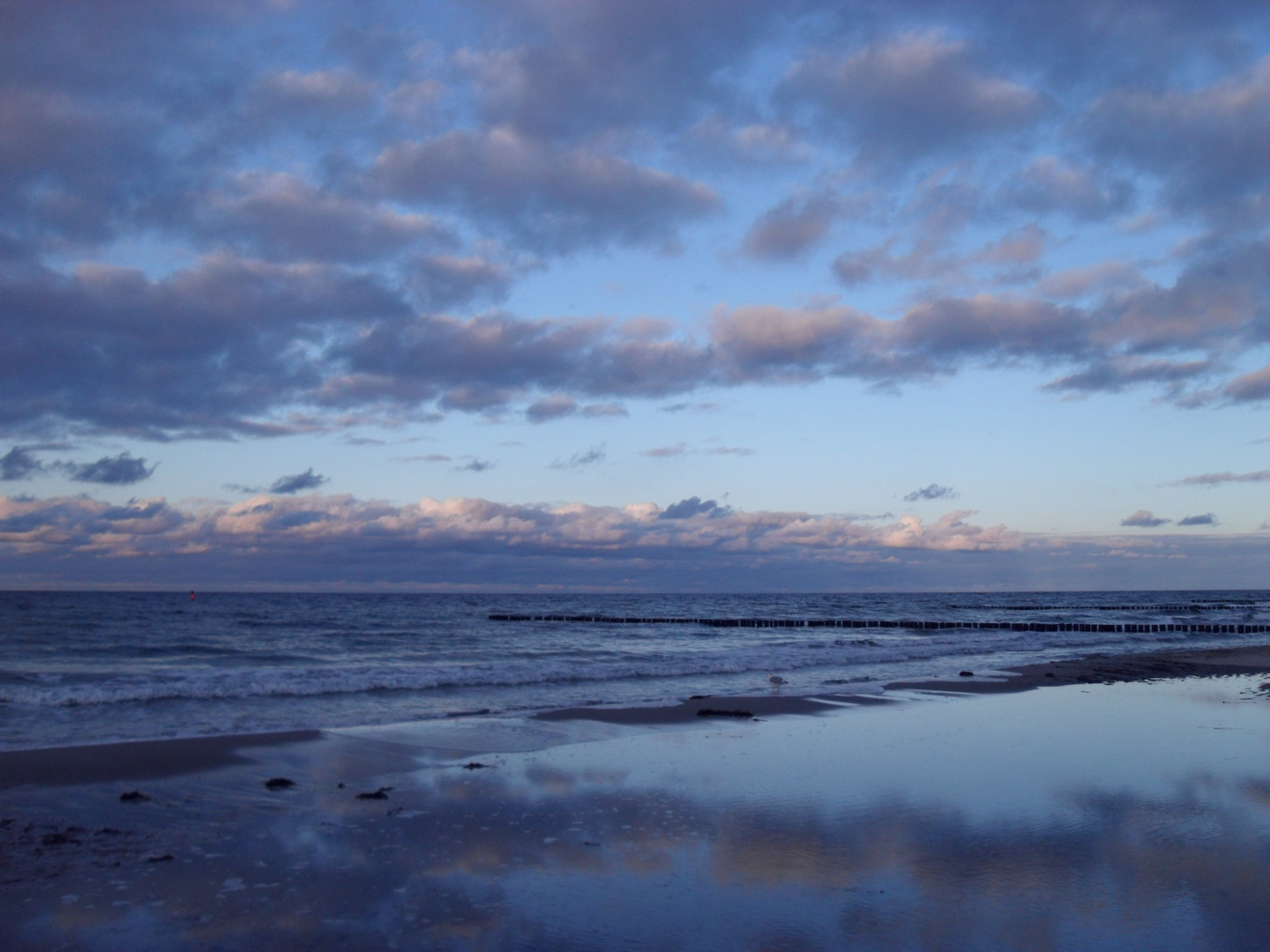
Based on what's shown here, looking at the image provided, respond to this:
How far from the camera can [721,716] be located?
1542 cm

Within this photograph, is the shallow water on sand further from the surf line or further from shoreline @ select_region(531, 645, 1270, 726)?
the surf line

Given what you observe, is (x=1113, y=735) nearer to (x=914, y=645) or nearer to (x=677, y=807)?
(x=677, y=807)

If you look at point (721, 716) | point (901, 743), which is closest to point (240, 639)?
point (721, 716)

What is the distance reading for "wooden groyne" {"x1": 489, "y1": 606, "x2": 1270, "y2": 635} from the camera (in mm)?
52781

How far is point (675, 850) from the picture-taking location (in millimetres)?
7387

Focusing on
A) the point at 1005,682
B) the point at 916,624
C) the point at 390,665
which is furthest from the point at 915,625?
the point at 390,665

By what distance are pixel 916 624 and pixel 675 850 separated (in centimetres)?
5759

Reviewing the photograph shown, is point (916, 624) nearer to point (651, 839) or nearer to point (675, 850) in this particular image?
point (651, 839)

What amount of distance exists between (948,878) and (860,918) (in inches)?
46.2

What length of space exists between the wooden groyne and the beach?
4615 centimetres

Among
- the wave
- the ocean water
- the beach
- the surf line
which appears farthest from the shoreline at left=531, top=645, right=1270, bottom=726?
the surf line

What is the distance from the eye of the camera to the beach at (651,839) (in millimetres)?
5707

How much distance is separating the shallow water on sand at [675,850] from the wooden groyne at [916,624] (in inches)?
1880

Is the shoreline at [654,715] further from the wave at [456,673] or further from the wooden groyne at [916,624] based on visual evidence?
the wooden groyne at [916,624]
